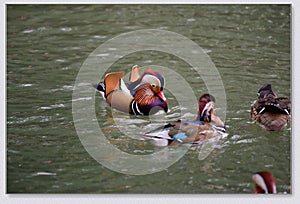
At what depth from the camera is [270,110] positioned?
6781 millimetres

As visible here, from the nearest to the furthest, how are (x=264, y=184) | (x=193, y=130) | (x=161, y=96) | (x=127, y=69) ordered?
(x=264, y=184), (x=193, y=130), (x=161, y=96), (x=127, y=69)

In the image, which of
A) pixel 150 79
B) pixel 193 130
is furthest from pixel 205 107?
pixel 150 79

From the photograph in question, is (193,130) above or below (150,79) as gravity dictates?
below

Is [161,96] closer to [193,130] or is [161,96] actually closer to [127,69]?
[127,69]

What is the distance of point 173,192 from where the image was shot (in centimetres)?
598

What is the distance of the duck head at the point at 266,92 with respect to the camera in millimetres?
6770

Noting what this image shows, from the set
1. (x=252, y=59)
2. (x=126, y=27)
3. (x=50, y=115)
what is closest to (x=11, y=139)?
(x=50, y=115)

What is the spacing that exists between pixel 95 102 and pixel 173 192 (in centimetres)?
142

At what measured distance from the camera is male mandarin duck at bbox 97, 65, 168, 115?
7.06m

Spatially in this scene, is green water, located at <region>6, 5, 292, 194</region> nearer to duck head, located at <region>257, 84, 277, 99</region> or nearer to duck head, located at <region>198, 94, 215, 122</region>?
duck head, located at <region>257, 84, 277, 99</region>

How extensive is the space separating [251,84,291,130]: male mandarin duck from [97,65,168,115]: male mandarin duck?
0.79 m

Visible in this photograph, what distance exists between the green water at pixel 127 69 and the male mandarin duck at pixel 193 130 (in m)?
0.10

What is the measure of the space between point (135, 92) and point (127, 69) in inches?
8.2

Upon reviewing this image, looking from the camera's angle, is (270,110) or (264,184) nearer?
(264,184)
